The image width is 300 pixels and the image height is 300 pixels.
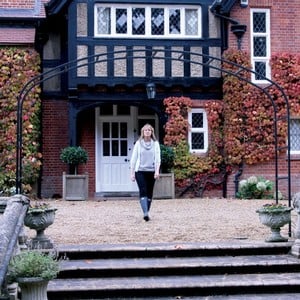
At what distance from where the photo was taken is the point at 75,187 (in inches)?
676

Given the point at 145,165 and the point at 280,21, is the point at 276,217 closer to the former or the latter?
the point at 145,165

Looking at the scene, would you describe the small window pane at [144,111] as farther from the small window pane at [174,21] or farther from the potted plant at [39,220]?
the potted plant at [39,220]

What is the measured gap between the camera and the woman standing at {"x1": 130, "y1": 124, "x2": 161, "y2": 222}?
10.9 m

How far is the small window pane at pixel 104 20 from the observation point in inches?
709

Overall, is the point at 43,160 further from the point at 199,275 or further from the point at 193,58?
the point at 199,275

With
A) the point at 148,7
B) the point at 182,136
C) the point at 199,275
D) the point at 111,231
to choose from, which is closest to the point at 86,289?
the point at 199,275

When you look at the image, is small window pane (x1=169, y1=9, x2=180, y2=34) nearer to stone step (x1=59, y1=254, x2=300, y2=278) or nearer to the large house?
the large house

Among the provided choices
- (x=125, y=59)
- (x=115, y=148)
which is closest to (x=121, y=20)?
(x=125, y=59)

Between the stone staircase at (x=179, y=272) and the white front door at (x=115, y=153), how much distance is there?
10430mm

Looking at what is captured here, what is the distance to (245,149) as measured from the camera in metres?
18.0

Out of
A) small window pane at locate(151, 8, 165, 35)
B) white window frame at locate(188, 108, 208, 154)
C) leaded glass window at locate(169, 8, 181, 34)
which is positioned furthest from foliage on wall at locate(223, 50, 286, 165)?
small window pane at locate(151, 8, 165, 35)

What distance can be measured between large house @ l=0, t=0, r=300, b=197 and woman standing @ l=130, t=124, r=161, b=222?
21.6 feet

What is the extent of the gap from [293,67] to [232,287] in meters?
12.4

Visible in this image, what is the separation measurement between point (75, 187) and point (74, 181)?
169 millimetres
